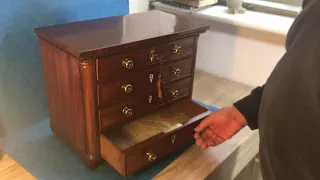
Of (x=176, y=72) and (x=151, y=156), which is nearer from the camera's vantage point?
(x=151, y=156)

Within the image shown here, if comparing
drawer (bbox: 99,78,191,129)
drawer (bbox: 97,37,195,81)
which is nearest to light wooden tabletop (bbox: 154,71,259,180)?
drawer (bbox: 99,78,191,129)

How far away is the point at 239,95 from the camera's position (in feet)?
4.83

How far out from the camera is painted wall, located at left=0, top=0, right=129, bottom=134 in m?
1.02

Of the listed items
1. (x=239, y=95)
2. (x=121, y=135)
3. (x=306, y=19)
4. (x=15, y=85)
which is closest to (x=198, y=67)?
(x=239, y=95)

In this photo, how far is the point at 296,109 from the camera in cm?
57

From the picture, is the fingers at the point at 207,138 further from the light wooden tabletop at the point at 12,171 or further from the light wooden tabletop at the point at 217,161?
the light wooden tabletop at the point at 12,171

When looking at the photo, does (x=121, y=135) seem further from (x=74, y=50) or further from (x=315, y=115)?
(x=315, y=115)

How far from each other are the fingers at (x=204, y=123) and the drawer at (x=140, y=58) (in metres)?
0.22

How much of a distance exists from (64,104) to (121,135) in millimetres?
192

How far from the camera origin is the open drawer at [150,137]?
895mm

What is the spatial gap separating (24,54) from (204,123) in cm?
61

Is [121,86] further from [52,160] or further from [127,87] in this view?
[52,160]

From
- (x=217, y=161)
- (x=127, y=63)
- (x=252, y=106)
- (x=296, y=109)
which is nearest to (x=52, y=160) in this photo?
(x=127, y=63)

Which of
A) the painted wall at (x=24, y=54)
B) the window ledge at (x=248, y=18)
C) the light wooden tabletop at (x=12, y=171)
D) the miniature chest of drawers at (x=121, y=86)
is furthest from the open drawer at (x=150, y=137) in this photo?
the window ledge at (x=248, y=18)
